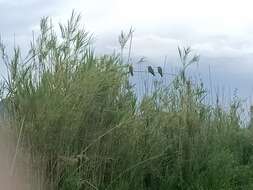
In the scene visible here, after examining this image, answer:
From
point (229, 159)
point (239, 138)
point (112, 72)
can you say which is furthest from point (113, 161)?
point (239, 138)

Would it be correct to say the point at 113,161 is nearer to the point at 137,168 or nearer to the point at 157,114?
the point at 137,168

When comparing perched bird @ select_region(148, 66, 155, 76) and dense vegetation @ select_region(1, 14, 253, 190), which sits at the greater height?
perched bird @ select_region(148, 66, 155, 76)

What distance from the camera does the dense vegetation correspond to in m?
7.54

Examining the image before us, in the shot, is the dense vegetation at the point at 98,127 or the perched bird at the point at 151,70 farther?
the perched bird at the point at 151,70

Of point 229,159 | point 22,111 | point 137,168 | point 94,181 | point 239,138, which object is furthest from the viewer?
point 239,138

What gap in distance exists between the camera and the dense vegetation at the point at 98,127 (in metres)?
7.54

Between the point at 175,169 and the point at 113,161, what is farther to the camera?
the point at 175,169

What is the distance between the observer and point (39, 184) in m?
7.58

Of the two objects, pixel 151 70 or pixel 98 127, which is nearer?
pixel 98 127

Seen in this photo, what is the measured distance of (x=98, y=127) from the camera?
8.25 m

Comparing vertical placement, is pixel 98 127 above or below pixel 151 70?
below

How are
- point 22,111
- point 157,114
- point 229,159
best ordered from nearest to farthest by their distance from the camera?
point 22,111, point 157,114, point 229,159

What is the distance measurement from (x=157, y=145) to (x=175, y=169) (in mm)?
702

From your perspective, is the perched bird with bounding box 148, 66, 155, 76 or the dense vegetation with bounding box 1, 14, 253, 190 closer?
the dense vegetation with bounding box 1, 14, 253, 190
